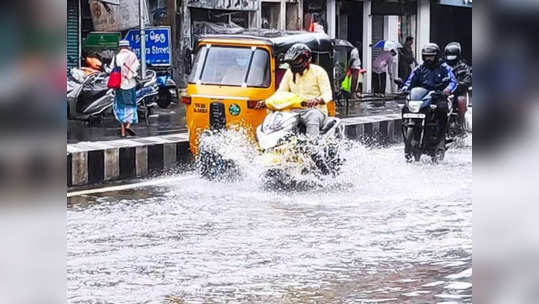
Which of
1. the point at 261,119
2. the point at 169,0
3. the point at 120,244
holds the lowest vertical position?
the point at 120,244

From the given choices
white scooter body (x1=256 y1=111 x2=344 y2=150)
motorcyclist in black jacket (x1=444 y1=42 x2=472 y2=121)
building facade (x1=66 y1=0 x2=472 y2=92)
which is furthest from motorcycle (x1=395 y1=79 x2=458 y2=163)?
building facade (x1=66 y1=0 x2=472 y2=92)

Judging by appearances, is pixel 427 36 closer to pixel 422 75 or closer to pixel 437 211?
pixel 422 75

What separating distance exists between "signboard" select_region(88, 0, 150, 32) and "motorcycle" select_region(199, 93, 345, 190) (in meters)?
11.8

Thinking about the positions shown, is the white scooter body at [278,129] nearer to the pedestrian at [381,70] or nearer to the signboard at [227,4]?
the signboard at [227,4]

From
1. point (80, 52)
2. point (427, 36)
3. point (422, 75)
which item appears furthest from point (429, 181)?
point (427, 36)

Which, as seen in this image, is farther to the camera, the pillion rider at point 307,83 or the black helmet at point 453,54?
the black helmet at point 453,54

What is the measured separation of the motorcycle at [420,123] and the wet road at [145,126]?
4.35 metres

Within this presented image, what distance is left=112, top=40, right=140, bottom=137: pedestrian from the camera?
47.6 feet

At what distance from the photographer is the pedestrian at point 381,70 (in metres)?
29.4

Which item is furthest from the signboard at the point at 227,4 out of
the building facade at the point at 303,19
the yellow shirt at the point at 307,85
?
the yellow shirt at the point at 307,85

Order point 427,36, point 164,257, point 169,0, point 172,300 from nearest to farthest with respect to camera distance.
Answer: point 172,300 < point 164,257 < point 169,0 < point 427,36
